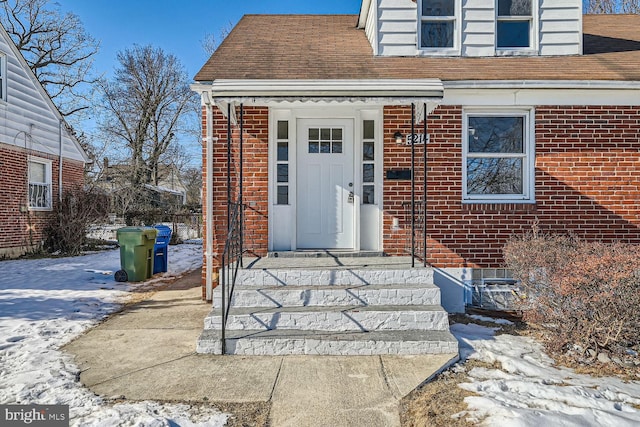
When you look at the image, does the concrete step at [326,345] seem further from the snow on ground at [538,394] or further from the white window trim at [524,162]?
the white window trim at [524,162]

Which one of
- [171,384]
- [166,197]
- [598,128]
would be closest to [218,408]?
[171,384]

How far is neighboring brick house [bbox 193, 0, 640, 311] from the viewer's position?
19.3 ft

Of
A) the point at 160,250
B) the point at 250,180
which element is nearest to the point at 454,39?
the point at 250,180

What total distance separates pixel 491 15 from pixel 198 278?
284 inches

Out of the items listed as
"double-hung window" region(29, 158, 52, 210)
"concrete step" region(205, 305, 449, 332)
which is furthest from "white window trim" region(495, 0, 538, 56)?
"double-hung window" region(29, 158, 52, 210)

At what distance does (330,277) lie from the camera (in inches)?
197

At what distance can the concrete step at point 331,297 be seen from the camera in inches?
186

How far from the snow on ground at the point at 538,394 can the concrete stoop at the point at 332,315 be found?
23.4 inches

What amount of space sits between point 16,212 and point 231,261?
29.2ft

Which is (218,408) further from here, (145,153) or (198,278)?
(145,153)

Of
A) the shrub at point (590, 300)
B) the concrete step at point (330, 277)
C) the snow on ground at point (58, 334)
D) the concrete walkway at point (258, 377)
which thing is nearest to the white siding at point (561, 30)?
the shrub at point (590, 300)

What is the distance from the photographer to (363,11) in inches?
306

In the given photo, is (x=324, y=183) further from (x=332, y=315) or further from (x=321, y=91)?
(x=332, y=315)

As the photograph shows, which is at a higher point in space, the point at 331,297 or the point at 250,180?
the point at 250,180
